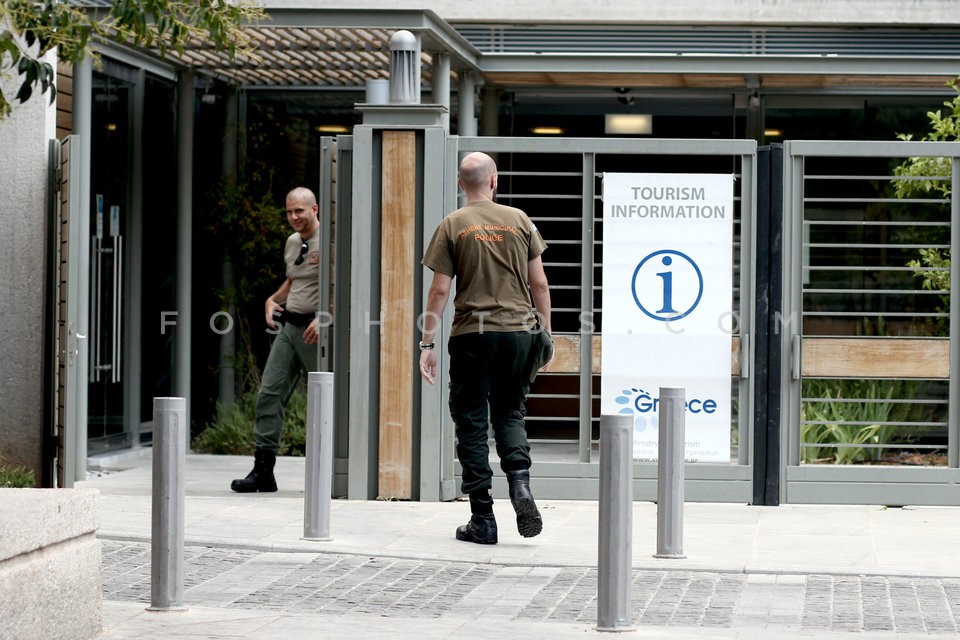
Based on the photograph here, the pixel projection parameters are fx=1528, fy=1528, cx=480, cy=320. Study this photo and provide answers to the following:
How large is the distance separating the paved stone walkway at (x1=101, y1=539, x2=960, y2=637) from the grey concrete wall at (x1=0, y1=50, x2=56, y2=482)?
2.98 meters

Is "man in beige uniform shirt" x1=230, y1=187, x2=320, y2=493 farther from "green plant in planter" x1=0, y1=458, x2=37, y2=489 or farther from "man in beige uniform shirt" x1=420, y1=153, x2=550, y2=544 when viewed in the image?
"man in beige uniform shirt" x1=420, y1=153, x2=550, y2=544

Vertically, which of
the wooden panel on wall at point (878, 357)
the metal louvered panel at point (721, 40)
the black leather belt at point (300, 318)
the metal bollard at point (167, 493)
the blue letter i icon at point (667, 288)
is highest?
the metal louvered panel at point (721, 40)

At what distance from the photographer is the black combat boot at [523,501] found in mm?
8156

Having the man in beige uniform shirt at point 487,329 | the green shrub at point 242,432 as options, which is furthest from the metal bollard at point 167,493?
the green shrub at point 242,432

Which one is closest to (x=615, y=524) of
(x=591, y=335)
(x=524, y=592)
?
(x=524, y=592)

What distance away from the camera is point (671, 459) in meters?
7.59

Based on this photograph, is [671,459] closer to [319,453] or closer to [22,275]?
[319,453]

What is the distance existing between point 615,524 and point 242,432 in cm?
827

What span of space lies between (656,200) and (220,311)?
19.0ft

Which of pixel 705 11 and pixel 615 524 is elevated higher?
pixel 705 11

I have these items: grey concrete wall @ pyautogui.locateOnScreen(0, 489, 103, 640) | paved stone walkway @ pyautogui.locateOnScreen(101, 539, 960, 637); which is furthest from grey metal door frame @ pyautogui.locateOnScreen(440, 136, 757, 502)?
grey concrete wall @ pyautogui.locateOnScreen(0, 489, 103, 640)

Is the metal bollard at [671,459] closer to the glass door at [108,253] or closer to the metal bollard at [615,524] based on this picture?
the metal bollard at [615,524]

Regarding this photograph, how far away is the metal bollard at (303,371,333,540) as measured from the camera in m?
8.09

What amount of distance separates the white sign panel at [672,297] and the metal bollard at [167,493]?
434cm
